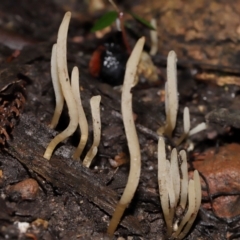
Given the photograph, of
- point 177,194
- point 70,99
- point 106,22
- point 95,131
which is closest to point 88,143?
point 95,131

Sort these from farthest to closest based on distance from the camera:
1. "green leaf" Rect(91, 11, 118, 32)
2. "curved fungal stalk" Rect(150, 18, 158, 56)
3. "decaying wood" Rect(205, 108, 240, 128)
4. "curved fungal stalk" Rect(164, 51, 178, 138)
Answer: "curved fungal stalk" Rect(150, 18, 158, 56) → "green leaf" Rect(91, 11, 118, 32) → "decaying wood" Rect(205, 108, 240, 128) → "curved fungal stalk" Rect(164, 51, 178, 138)

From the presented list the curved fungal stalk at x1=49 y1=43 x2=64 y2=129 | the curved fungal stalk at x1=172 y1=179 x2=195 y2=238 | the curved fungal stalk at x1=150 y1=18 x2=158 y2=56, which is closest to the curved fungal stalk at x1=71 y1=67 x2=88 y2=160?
the curved fungal stalk at x1=49 y1=43 x2=64 y2=129

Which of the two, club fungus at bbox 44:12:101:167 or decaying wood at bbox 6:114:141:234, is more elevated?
club fungus at bbox 44:12:101:167

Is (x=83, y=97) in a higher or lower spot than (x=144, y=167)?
higher

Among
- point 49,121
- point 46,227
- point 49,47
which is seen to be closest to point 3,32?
point 49,47

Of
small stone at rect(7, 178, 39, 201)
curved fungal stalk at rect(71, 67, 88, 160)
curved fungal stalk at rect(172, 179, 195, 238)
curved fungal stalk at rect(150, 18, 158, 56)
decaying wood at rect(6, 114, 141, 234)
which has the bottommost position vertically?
small stone at rect(7, 178, 39, 201)

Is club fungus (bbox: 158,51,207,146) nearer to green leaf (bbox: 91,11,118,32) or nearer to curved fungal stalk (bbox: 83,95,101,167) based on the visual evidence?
curved fungal stalk (bbox: 83,95,101,167)

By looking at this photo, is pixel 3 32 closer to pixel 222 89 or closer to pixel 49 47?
pixel 49 47
